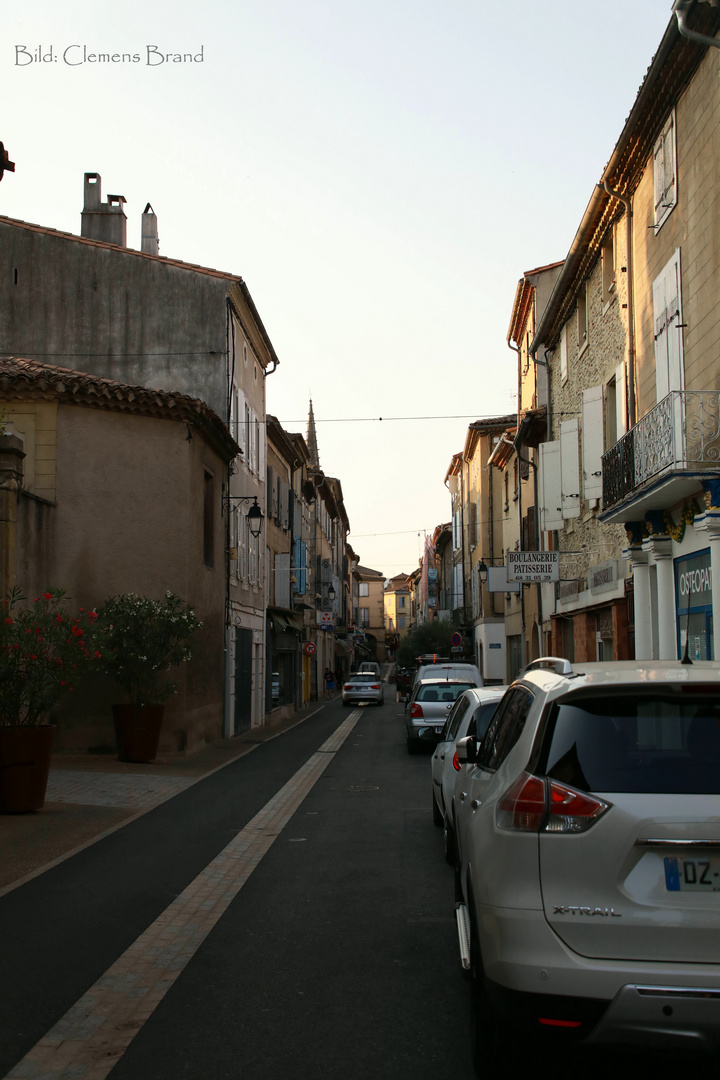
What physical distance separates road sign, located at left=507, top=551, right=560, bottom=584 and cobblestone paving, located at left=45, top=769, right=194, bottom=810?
23.1ft

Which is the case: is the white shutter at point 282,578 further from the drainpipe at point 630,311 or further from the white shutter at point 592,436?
the drainpipe at point 630,311

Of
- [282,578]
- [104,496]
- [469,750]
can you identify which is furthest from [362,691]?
[469,750]

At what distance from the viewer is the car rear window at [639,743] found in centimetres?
370

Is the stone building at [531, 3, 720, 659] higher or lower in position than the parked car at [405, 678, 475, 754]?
higher

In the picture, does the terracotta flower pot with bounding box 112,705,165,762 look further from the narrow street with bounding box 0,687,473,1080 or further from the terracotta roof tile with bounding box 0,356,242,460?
Result: the narrow street with bounding box 0,687,473,1080

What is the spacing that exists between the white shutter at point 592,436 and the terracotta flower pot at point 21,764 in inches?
416

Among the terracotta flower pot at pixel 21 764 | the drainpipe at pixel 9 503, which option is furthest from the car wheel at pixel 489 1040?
the drainpipe at pixel 9 503

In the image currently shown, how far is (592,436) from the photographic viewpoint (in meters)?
18.6

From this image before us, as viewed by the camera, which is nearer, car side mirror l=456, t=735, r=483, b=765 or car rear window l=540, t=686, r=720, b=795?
car rear window l=540, t=686, r=720, b=795

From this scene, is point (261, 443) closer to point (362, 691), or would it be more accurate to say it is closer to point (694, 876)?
point (362, 691)

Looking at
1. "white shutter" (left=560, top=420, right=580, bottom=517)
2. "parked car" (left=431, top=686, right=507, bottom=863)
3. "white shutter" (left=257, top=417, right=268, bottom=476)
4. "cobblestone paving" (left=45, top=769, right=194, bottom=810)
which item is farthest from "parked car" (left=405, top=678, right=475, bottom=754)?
"white shutter" (left=257, top=417, right=268, bottom=476)

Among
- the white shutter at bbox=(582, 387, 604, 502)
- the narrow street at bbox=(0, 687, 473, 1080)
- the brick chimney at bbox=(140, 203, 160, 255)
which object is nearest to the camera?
the narrow street at bbox=(0, 687, 473, 1080)

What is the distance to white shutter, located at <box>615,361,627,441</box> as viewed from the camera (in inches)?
664

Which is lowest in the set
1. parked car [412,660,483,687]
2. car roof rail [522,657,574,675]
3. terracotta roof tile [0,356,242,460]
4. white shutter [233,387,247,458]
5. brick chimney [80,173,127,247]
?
parked car [412,660,483,687]
